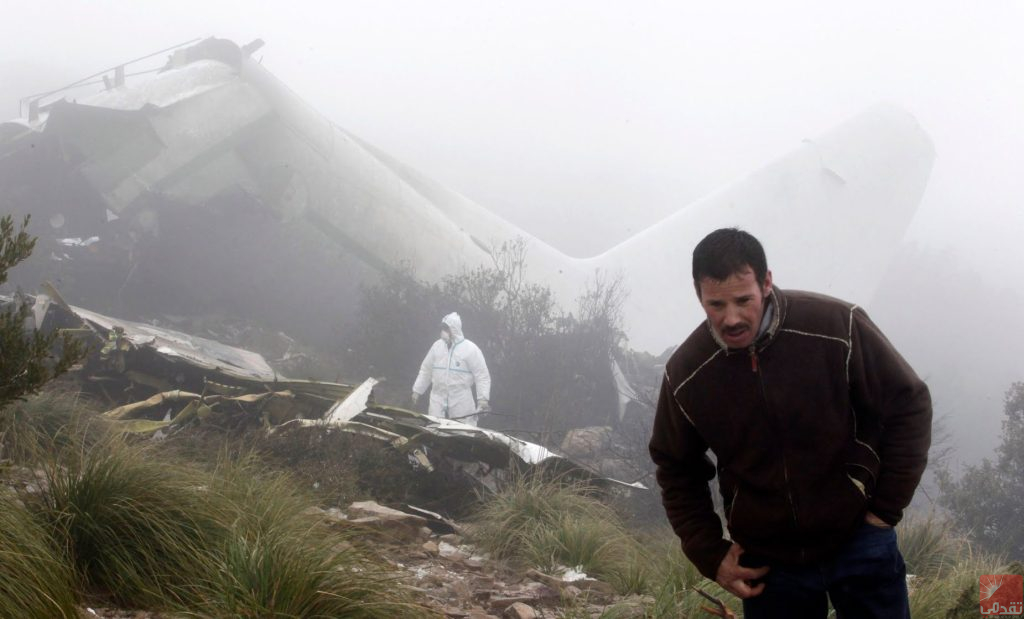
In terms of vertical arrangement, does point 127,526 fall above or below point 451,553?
above

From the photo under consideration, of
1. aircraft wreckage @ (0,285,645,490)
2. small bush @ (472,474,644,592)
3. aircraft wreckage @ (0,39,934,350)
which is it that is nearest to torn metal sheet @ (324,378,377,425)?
aircraft wreckage @ (0,285,645,490)

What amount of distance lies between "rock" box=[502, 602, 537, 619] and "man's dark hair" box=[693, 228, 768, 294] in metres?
2.13

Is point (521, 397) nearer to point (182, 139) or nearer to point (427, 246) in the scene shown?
point (427, 246)

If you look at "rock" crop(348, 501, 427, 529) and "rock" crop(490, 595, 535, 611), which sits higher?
"rock" crop(348, 501, 427, 529)

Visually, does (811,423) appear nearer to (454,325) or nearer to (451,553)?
(451,553)

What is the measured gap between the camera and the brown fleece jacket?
202 cm

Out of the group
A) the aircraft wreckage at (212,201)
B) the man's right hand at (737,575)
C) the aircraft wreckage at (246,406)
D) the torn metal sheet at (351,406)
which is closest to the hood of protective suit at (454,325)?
the aircraft wreckage at (246,406)

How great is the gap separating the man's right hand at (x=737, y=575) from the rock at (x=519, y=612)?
1.71m

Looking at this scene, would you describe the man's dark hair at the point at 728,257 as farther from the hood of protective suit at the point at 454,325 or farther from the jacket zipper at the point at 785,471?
the hood of protective suit at the point at 454,325

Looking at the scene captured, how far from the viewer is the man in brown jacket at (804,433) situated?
79.4 inches

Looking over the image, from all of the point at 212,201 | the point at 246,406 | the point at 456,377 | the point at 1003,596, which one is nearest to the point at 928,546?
the point at 1003,596

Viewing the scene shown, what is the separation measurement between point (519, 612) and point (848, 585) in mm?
1942

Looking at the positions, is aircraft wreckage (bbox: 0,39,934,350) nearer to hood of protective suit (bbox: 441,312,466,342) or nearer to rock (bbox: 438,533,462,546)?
hood of protective suit (bbox: 441,312,466,342)

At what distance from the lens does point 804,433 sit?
2.03 meters
